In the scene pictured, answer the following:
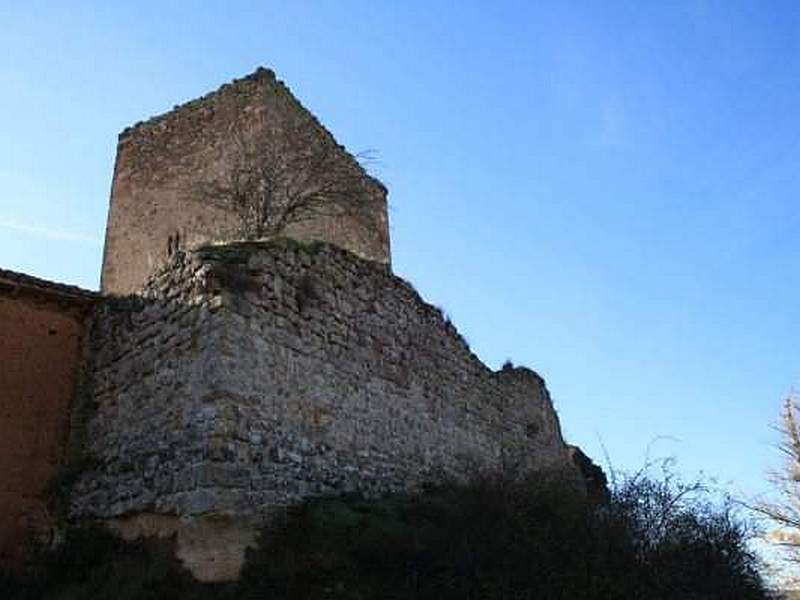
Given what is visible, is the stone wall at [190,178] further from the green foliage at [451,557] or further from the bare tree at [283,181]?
the green foliage at [451,557]

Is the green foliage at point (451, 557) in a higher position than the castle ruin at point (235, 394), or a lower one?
lower

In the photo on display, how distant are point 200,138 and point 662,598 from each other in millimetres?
10541

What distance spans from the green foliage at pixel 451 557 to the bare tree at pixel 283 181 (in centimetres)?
492

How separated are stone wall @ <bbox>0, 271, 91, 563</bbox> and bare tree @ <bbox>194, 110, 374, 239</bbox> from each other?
9.06 feet

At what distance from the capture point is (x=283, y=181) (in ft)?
40.6

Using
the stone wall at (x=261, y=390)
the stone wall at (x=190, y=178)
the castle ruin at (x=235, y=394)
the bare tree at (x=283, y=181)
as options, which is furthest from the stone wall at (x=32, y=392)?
the stone wall at (x=190, y=178)

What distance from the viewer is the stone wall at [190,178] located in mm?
13156

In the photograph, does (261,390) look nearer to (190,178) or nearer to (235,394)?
(235,394)

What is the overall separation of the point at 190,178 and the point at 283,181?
7.09ft

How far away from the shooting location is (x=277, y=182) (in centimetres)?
1227

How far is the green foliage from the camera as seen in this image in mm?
6430

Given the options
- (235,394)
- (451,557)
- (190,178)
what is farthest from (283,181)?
(451,557)

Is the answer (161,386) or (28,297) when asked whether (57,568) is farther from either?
(28,297)

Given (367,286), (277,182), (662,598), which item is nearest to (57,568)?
(367,286)
